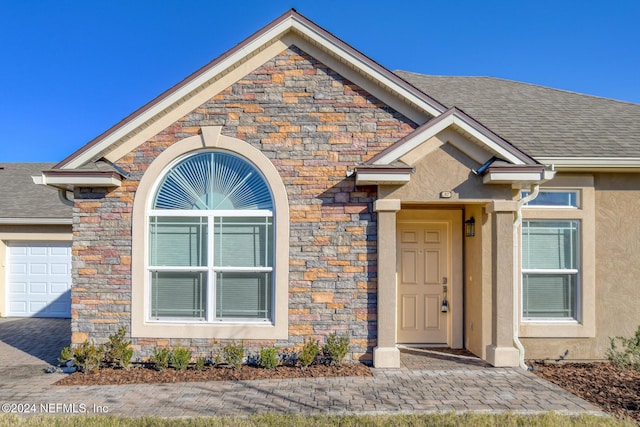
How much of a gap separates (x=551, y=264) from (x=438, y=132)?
3410 mm

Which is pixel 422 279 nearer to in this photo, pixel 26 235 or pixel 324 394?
pixel 324 394

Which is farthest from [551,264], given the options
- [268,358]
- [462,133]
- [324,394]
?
→ [268,358]

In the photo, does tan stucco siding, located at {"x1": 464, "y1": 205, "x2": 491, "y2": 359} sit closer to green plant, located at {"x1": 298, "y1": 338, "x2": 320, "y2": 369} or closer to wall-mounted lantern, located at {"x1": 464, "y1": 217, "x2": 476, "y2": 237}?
wall-mounted lantern, located at {"x1": 464, "y1": 217, "x2": 476, "y2": 237}

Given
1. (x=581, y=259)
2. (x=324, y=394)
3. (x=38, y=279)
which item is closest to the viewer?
(x=324, y=394)

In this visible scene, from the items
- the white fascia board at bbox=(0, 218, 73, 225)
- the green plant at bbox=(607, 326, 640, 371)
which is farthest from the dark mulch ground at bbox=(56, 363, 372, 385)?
the white fascia board at bbox=(0, 218, 73, 225)

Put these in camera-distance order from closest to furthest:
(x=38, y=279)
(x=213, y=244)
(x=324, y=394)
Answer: (x=324, y=394)
(x=213, y=244)
(x=38, y=279)

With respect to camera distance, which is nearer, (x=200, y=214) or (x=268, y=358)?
(x=268, y=358)

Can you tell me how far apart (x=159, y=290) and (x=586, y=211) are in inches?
309

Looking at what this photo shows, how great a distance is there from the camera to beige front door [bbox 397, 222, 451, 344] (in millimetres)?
9086

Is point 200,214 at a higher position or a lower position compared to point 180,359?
higher

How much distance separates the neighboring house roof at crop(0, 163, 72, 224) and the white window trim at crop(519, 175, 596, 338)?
12.6m

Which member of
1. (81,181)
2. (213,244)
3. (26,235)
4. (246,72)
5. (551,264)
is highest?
(246,72)

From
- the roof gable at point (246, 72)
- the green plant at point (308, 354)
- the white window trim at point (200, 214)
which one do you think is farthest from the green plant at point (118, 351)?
the roof gable at point (246, 72)

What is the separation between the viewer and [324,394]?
6121 mm
